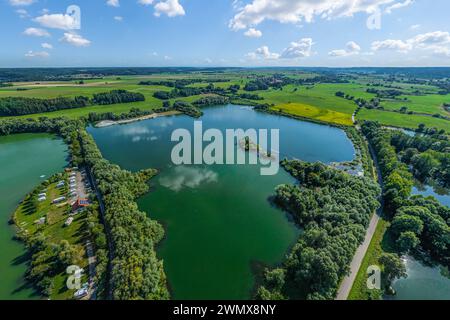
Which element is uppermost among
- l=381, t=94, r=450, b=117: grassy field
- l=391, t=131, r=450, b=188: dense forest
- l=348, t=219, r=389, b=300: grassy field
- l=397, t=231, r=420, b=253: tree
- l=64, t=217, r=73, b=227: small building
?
l=381, t=94, r=450, b=117: grassy field

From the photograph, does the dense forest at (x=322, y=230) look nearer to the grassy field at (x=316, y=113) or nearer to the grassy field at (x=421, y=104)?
the grassy field at (x=316, y=113)

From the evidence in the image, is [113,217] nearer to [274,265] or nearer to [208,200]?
[208,200]

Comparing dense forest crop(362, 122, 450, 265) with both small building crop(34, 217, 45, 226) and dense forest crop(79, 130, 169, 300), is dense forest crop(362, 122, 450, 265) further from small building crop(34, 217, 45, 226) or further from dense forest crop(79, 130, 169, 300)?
small building crop(34, 217, 45, 226)

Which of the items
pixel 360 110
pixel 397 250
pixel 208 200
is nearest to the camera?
pixel 397 250

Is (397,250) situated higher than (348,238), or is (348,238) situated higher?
(348,238)

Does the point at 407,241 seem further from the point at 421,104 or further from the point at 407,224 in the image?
the point at 421,104

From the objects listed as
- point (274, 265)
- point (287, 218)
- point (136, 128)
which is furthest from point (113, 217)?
point (136, 128)

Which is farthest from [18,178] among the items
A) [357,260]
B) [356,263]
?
[357,260]

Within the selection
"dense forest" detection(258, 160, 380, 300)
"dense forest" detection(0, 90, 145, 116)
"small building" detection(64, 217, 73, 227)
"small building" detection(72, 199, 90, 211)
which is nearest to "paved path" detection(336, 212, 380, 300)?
"dense forest" detection(258, 160, 380, 300)
